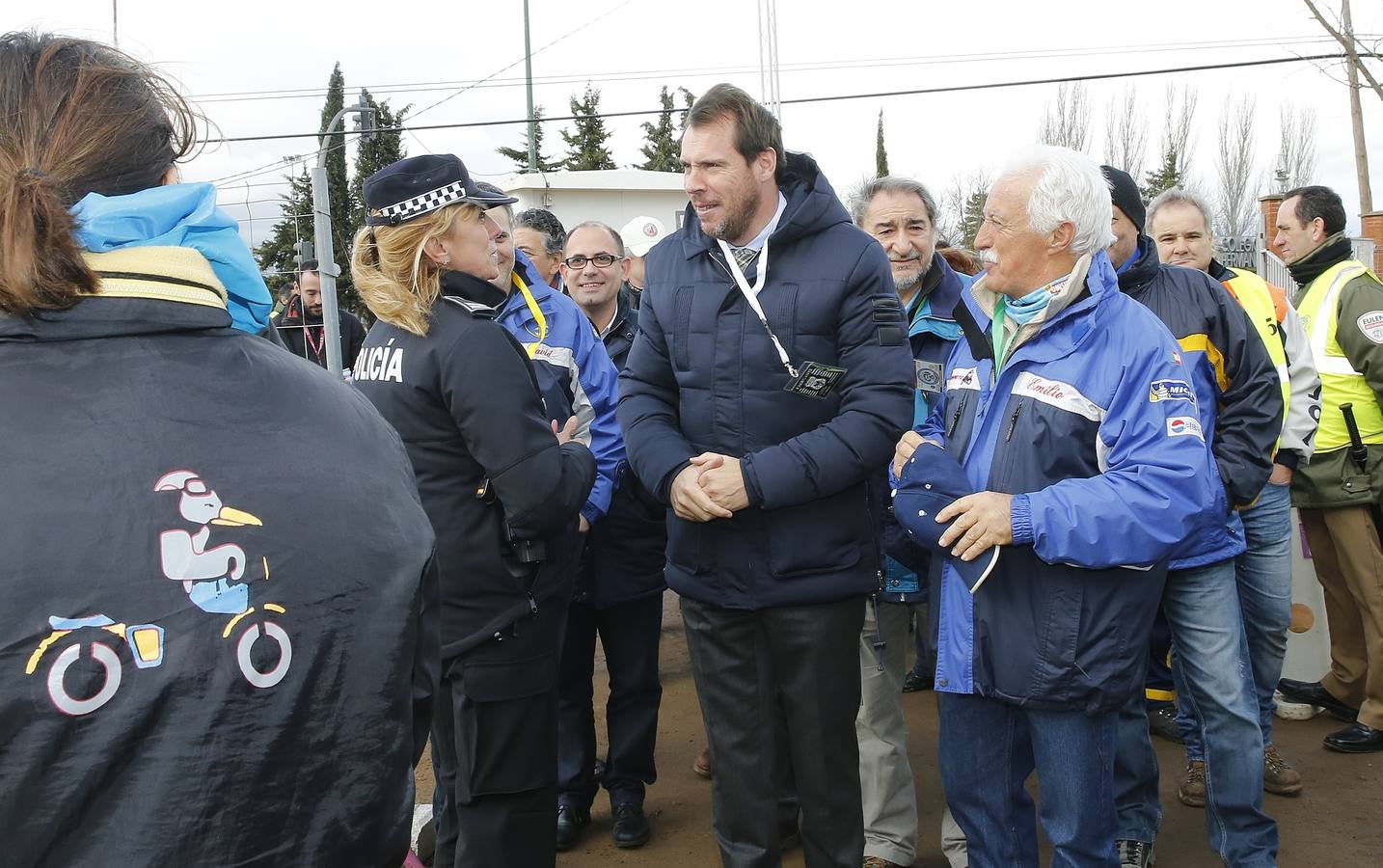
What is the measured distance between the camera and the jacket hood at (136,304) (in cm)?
114

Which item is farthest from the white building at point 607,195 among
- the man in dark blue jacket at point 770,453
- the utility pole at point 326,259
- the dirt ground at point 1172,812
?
the man in dark blue jacket at point 770,453

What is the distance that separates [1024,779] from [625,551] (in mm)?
1893

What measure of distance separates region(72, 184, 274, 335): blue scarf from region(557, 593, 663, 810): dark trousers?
2.89m

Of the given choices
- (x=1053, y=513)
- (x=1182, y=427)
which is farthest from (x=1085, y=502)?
(x=1182, y=427)

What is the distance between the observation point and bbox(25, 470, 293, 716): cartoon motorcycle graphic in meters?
1.08

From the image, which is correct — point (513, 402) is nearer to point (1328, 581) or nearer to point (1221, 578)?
point (1221, 578)

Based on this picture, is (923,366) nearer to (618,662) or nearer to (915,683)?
(618,662)

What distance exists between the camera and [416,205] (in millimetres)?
2863

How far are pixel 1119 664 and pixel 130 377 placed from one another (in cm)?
215

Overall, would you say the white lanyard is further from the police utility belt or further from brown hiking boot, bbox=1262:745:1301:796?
brown hiking boot, bbox=1262:745:1301:796

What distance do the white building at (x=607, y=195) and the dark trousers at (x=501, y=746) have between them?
618 inches

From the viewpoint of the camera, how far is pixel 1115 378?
251 centimetres

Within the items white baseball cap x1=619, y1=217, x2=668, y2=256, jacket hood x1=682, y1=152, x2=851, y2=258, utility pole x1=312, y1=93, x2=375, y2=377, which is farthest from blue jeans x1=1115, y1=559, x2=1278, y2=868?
utility pole x1=312, y1=93, x2=375, y2=377

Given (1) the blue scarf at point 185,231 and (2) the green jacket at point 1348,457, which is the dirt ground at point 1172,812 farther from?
(1) the blue scarf at point 185,231
